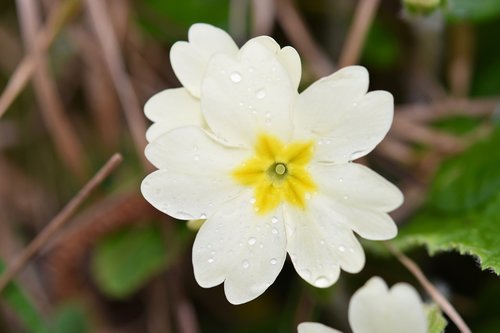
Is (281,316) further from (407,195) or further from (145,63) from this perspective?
(145,63)

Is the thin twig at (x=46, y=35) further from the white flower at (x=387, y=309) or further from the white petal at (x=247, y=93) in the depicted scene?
the white flower at (x=387, y=309)

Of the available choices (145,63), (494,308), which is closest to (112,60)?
(145,63)

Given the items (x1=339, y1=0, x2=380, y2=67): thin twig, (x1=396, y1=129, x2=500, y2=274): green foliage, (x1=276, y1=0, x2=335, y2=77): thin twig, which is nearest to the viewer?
(x1=396, y1=129, x2=500, y2=274): green foliage

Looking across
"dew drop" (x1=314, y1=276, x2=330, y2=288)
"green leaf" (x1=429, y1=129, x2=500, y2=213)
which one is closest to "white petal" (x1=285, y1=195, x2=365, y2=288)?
"dew drop" (x1=314, y1=276, x2=330, y2=288)

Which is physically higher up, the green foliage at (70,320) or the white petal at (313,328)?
the white petal at (313,328)

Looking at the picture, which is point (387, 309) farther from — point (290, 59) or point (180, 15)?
point (180, 15)

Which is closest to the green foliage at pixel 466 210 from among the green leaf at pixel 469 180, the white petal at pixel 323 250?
the green leaf at pixel 469 180

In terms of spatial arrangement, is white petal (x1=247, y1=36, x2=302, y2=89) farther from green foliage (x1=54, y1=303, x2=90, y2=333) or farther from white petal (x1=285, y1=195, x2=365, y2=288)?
green foliage (x1=54, y1=303, x2=90, y2=333)

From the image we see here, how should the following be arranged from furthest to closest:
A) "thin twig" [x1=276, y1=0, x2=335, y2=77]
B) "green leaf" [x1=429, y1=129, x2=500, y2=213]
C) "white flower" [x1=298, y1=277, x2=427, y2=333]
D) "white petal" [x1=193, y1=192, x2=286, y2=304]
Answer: "thin twig" [x1=276, y1=0, x2=335, y2=77], "green leaf" [x1=429, y1=129, x2=500, y2=213], "white petal" [x1=193, y1=192, x2=286, y2=304], "white flower" [x1=298, y1=277, x2=427, y2=333]
